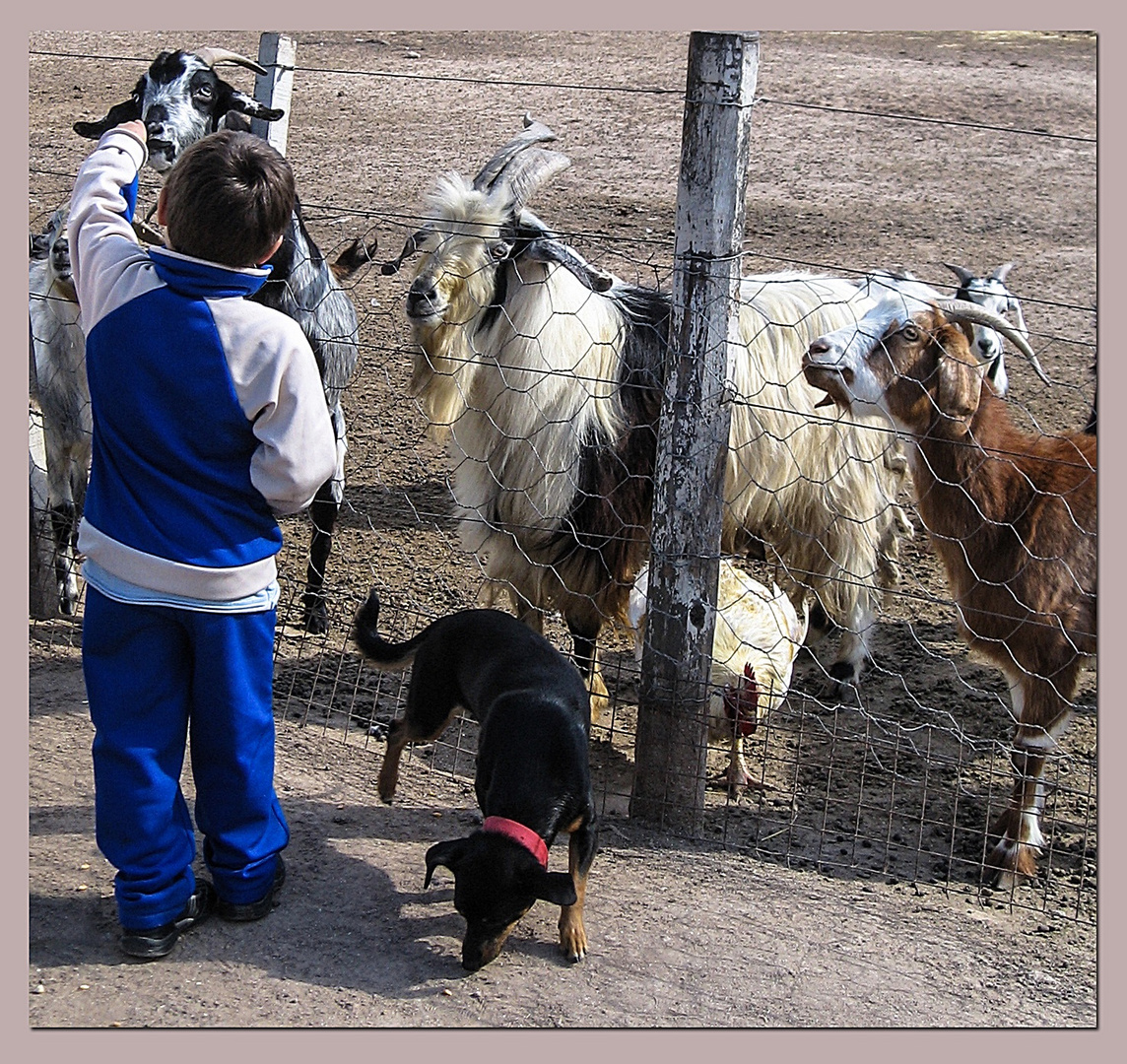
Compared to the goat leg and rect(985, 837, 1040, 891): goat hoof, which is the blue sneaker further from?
rect(985, 837, 1040, 891): goat hoof

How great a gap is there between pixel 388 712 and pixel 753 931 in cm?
177

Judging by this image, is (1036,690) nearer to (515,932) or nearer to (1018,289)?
(515,932)

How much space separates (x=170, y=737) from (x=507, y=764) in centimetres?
83

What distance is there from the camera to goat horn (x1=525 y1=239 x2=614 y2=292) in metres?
4.84

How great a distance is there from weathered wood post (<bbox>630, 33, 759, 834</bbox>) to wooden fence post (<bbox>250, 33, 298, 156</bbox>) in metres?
2.06

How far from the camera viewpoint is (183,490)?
319 centimetres

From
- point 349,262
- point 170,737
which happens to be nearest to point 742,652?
point 170,737

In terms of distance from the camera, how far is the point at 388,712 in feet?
16.4

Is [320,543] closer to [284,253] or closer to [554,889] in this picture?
[284,253]

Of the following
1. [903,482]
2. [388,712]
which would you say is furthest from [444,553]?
[903,482]

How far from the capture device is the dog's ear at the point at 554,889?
10.8 feet

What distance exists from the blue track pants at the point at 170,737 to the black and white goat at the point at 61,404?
2.16m

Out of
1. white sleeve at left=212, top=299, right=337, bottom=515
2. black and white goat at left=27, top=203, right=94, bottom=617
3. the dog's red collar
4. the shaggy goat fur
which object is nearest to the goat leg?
the shaggy goat fur

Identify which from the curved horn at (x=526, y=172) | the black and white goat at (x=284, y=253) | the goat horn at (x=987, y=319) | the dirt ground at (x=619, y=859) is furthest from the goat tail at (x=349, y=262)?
the goat horn at (x=987, y=319)
